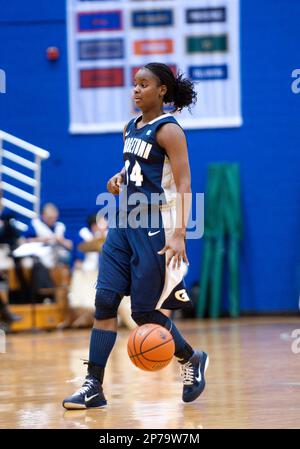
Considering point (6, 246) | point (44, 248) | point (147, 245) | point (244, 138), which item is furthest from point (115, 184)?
point (244, 138)

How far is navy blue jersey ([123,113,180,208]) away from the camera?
5.73m

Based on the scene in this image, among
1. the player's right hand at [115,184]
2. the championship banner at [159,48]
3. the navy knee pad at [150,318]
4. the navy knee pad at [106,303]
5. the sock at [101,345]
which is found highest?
the championship banner at [159,48]

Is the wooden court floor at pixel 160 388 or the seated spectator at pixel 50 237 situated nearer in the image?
the wooden court floor at pixel 160 388

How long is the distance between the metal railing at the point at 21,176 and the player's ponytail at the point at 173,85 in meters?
8.19

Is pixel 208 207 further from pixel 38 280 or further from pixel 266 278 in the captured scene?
pixel 38 280

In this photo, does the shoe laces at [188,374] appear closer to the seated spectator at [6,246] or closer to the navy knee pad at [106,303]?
the navy knee pad at [106,303]

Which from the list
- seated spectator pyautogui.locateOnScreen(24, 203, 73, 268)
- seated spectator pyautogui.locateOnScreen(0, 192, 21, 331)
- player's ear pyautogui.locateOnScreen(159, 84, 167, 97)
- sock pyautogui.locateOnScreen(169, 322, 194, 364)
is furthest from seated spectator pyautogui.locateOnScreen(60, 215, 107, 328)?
player's ear pyautogui.locateOnScreen(159, 84, 167, 97)

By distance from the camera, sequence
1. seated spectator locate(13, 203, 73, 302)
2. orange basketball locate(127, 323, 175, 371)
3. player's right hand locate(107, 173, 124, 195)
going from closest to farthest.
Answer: orange basketball locate(127, 323, 175, 371)
player's right hand locate(107, 173, 124, 195)
seated spectator locate(13, 203, 73, 302)

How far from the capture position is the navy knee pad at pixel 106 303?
5.68 meters

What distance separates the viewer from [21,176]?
46.7ft

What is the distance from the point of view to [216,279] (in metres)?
14.2

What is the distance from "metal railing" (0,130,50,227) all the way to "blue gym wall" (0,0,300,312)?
11.5 inches

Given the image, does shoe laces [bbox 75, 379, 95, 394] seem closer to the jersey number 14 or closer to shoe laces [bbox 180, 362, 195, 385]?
shoe laces [bbox 180, 362, 195, 385]

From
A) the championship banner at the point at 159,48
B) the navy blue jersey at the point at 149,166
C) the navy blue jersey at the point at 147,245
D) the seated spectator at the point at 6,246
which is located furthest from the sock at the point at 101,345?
the championship banner at the point at 159,48
